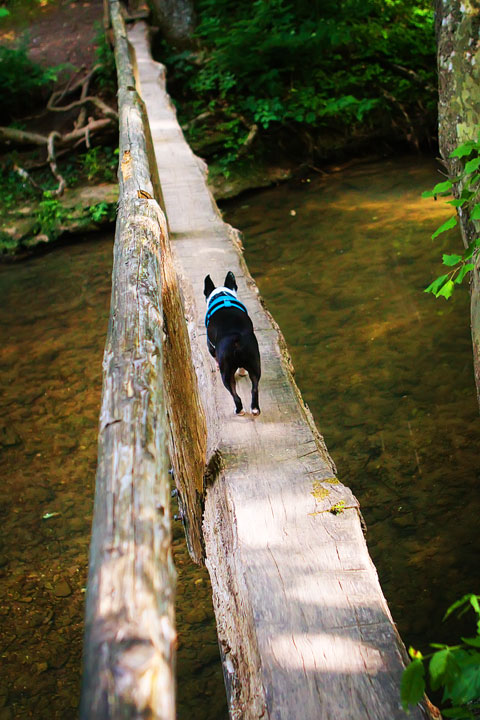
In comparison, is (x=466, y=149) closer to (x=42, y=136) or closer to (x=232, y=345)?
(x=232, y=345)

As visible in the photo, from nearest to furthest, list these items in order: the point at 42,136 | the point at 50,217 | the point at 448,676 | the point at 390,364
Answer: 1. the point at 448,676
2. the point at 390,364
3. the point at 50,217
4. the point at 42,136

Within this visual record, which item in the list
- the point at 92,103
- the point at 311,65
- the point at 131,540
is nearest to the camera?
the point at 131,540

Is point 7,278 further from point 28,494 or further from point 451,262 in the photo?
point 451,262

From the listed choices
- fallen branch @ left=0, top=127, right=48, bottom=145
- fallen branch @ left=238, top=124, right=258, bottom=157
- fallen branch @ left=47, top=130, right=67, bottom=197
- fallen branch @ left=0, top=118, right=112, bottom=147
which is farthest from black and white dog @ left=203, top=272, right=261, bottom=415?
fallen branch @ left=0, top=127, right=48, bottom=145

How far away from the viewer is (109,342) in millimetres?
2256

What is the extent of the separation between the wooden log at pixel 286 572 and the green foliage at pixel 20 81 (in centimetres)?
975

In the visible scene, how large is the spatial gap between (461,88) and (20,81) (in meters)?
10.2

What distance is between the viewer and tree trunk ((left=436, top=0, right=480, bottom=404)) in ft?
11.3

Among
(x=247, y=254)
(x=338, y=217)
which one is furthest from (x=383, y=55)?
(x=247, y=254)

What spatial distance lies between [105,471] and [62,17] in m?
15.6

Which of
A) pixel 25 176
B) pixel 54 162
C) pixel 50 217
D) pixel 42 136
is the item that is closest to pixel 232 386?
pixel 50 217

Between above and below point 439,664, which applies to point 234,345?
below

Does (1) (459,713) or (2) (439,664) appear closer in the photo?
(2) (439,664)

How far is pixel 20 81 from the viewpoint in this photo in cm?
1169
